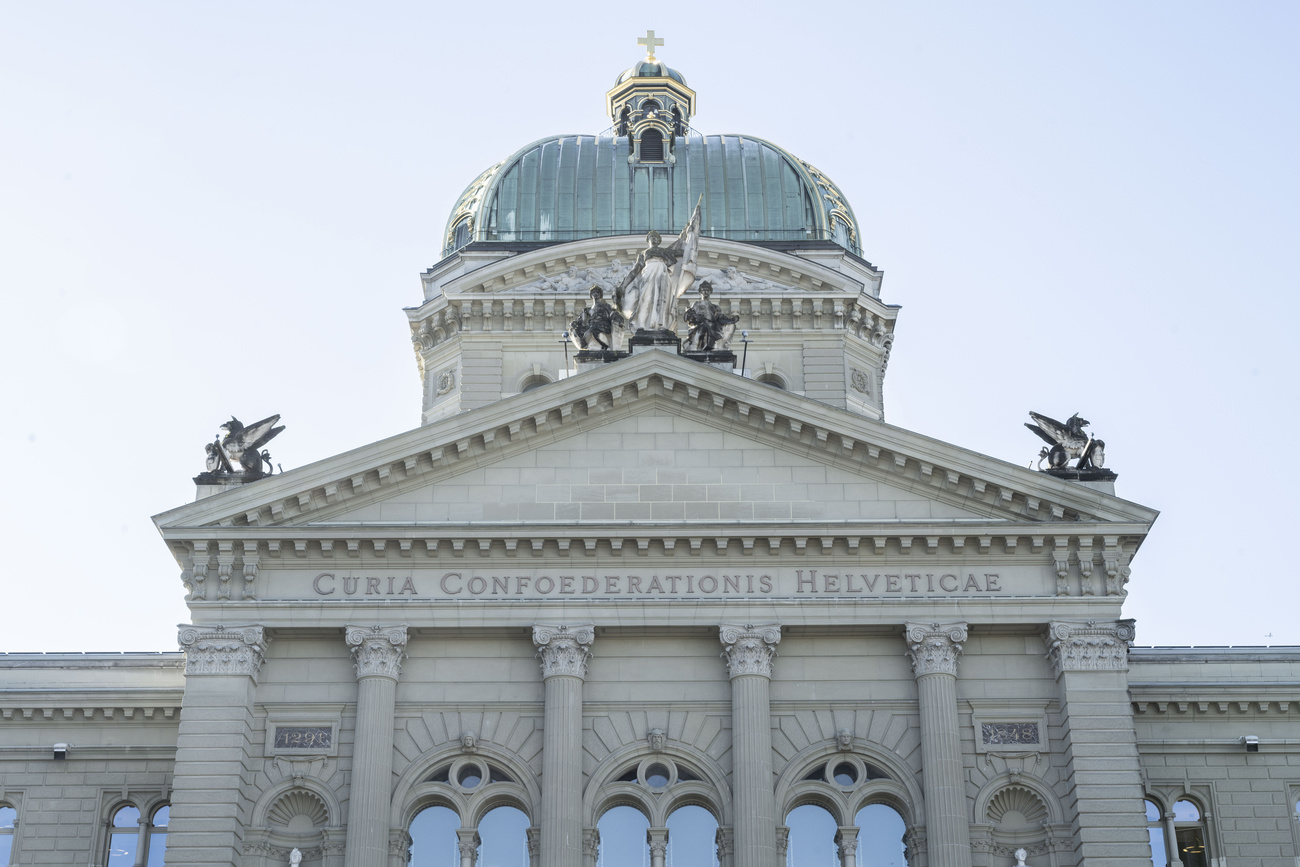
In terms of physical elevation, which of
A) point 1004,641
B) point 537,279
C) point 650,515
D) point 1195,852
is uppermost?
point 537,279

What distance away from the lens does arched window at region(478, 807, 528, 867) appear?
112 feet

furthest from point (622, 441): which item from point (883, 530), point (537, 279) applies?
point (537, 279)

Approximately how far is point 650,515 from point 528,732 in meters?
4.63

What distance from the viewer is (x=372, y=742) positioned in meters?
33.9

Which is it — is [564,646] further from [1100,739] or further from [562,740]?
[1100,739]

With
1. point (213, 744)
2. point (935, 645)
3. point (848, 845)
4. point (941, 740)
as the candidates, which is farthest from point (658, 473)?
point (213, 744)

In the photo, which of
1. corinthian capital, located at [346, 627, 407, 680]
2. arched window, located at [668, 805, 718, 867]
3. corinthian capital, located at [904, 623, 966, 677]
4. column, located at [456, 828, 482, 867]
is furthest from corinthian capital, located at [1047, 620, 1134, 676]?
corinthian capital, located at [346, 627, 407, 680]

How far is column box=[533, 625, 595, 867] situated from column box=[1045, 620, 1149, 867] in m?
8.73

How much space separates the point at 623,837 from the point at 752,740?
118 inches

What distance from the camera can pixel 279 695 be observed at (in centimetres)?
3488

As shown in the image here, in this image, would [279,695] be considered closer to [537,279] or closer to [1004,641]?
[1004,641]

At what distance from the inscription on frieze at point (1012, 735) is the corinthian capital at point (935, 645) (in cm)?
128

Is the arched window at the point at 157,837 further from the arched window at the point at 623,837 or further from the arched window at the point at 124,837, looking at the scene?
the arched window at the point at 623,837

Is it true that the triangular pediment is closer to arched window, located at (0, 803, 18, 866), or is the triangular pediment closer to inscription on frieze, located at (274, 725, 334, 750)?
inscription on frieze, located at (274, 725, 334, 750)
